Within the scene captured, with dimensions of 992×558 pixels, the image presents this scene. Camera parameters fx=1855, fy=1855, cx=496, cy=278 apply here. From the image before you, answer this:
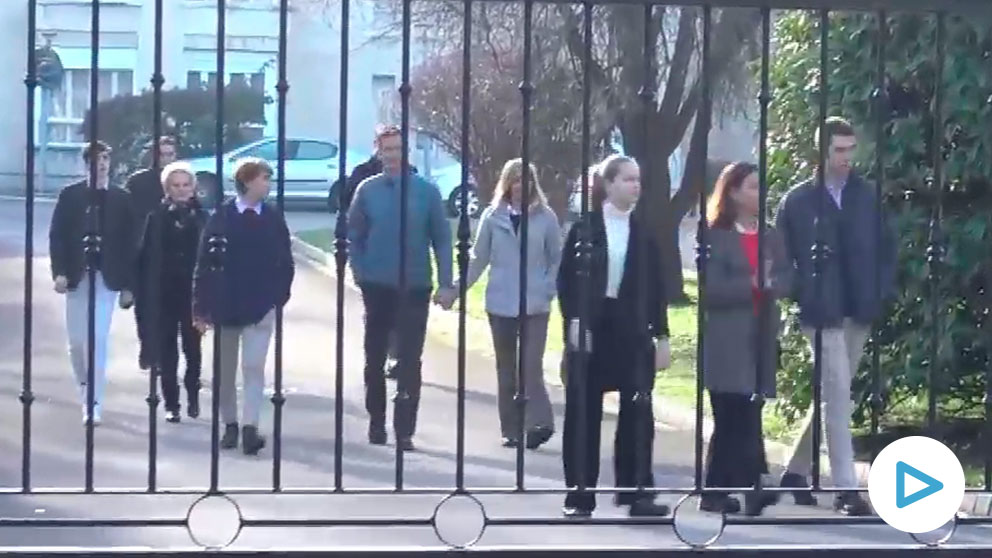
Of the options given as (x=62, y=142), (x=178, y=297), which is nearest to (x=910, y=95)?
(x=178, y=297)

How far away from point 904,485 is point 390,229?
10.4 feet

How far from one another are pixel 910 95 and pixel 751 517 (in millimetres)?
3389

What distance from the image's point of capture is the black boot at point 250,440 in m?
8.84

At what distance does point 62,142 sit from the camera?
8234 millimetres

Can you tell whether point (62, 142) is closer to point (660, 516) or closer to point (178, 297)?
point (178, 297)


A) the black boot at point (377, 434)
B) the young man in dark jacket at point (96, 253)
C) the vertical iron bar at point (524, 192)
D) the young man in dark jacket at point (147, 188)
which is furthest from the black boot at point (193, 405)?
the vertical iron bar at point (524, 192)

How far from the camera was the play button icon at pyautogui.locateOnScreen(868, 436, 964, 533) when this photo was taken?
4.07 m

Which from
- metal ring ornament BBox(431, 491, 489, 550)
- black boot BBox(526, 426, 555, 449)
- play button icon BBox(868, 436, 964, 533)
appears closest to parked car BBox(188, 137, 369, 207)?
metal ring ornament BBox(431, 491, 489, 550)

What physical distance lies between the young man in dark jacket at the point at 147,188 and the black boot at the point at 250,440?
6.72ft

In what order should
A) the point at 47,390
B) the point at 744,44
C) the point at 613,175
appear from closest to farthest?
the point at 613,175 < the point at 744,44 < the point at 47,390

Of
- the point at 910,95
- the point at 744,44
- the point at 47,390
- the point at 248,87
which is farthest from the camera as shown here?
the point at 47,390

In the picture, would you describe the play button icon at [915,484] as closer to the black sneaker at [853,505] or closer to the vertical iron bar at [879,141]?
the black sneaker at [853,505]

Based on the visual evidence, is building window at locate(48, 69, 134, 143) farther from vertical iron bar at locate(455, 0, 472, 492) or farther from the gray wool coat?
the gray wool coat

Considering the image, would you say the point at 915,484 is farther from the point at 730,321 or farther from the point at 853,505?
the point at 730,321
